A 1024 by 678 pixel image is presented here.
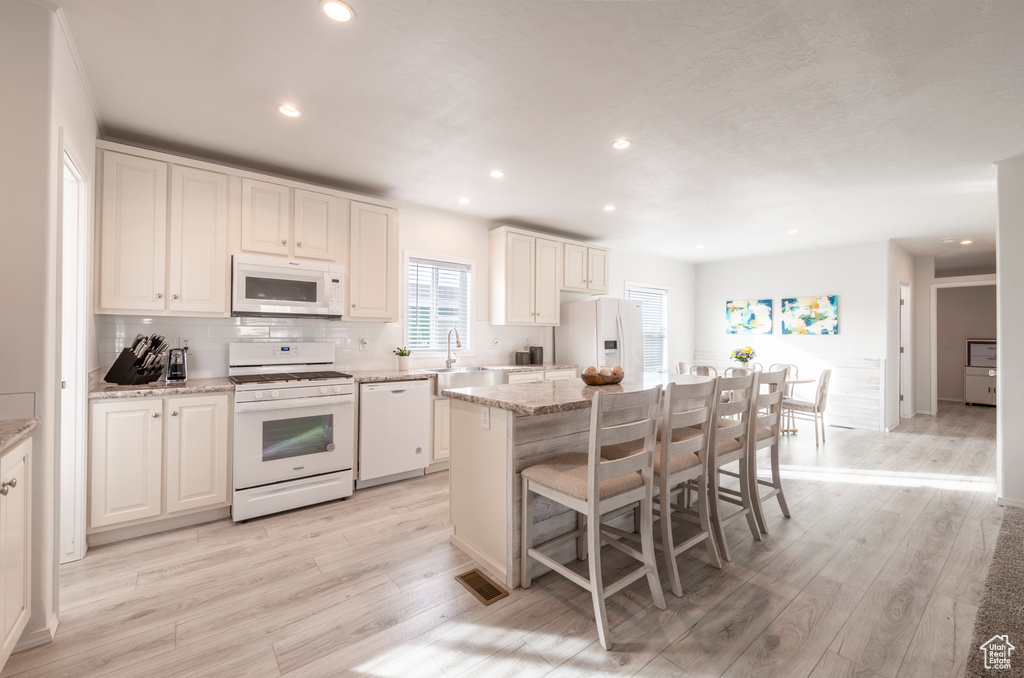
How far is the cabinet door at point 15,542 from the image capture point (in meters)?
1.43

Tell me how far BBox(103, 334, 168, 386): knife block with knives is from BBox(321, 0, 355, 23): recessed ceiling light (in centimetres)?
241

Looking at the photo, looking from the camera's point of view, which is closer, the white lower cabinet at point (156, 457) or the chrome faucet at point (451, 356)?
the white lower cabinet at point (156, 457)

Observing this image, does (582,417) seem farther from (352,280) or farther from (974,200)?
(974,200)

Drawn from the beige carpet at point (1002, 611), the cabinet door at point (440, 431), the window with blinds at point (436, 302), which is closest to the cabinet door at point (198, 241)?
the window with blinds at point (436, 302)

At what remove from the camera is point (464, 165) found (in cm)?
348

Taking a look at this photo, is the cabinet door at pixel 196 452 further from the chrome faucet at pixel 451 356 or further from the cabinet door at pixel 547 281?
the cabinet door at pixel 547 281

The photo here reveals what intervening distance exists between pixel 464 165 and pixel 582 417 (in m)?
2.17

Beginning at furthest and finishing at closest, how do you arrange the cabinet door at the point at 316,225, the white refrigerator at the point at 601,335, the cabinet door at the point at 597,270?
the cabinet door at the point at 597,270 → the white refrigerator at the point at 601,335 → the cabinet door at the point at 316,225

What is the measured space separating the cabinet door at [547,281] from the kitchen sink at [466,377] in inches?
35.8

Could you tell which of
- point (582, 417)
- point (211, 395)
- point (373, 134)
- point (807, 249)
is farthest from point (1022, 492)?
point (211, 395)

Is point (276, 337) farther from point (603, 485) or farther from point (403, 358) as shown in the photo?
point (603, 485)

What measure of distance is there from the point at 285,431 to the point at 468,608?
6.13ft

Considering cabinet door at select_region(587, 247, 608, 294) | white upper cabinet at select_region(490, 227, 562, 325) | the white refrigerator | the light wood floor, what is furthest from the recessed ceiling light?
→ cabinet door at select_region(587, 247, 608, 294)

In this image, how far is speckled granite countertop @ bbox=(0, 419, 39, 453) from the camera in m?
1.40
